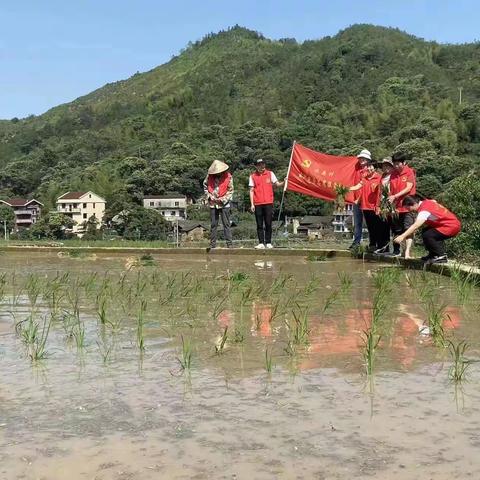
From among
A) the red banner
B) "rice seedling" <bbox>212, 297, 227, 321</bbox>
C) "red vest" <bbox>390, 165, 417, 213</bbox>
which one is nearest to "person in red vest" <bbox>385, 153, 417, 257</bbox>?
"red vest" <bbox>390, 165, 417, 213</bbox>

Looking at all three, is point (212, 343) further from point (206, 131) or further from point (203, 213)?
point (206, 131)

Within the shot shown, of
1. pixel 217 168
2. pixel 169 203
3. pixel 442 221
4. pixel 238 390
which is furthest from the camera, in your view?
pixel 169 203

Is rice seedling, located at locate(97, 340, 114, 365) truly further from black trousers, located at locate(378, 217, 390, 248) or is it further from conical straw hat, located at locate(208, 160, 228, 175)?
conical straw hat, located at locate(208, 160, 228, 175)

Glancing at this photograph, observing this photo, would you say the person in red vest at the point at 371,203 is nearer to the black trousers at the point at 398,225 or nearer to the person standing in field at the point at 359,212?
the person standing in field at the point at 359,212

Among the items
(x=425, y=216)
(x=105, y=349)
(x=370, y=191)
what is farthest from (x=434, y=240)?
(x=105, y=349)

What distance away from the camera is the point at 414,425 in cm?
233

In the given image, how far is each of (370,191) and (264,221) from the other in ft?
6.23

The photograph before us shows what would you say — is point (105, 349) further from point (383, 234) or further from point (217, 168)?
point (217, 168)

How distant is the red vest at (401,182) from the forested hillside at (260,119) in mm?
54517

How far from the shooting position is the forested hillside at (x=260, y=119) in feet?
326

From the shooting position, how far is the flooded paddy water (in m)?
2.06

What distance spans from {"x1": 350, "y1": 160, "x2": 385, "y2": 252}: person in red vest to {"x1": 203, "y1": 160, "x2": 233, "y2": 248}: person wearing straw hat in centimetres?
211

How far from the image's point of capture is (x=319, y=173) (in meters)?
11.5

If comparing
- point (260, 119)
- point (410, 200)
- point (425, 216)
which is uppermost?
point (260, 119)
